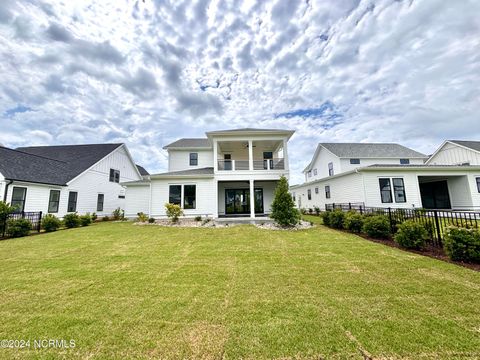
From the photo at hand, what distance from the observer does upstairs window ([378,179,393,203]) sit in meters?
14.4

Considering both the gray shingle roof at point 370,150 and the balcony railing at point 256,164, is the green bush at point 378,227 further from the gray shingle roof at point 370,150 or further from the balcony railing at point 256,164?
the gray shingle roof at point 370,150

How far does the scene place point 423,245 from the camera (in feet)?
21.2

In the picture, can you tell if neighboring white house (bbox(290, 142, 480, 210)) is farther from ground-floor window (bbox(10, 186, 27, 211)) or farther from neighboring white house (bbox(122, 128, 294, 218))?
ground-floor window (bbox(10, 186, 27, 211))

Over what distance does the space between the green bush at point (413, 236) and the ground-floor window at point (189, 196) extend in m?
12.2

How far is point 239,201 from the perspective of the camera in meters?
17.3

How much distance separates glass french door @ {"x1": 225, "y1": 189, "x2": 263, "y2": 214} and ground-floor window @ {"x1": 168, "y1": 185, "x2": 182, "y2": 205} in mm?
4262

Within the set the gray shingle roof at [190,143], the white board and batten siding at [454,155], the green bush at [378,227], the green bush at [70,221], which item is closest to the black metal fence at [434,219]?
the green bush at [378,227]

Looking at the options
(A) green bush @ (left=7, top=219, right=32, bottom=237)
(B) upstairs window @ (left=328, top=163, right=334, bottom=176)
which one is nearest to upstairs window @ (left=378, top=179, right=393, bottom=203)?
(B) upstairs window @ (left=328, top=163, right=334, bottom=176)

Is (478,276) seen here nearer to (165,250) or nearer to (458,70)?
(165,250)

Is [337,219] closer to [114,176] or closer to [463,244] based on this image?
[463,244]

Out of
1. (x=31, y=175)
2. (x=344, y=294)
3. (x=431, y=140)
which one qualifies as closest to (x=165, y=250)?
(x=344, y=294)

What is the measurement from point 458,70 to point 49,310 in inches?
942

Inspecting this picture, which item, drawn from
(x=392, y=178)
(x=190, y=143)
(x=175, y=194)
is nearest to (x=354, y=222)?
(x=392, y=178)

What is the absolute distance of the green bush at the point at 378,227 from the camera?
8.15 metres
